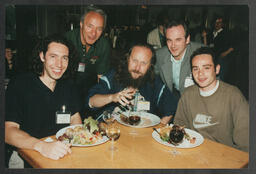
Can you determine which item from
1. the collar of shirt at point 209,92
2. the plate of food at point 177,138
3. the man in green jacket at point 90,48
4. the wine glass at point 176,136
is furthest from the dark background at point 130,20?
the wine glass at point 176,136

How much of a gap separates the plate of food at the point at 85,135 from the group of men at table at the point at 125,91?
0.14 m

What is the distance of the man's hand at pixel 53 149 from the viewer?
1.48m

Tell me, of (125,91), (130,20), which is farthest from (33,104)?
(130,20)

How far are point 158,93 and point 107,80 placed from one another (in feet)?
2.27

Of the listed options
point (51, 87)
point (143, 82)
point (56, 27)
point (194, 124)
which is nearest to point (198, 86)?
point (194, 124)

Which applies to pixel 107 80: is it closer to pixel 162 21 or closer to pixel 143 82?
pixel 143 82

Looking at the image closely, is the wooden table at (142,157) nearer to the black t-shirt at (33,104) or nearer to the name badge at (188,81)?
the black t-shirt at (33,104)

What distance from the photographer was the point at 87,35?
127 inches

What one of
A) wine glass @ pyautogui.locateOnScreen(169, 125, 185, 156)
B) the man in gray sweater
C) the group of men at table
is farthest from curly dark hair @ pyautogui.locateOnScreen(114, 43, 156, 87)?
wine glass @ pyautogui.locateOnScreen(169, 125, 185, 156)

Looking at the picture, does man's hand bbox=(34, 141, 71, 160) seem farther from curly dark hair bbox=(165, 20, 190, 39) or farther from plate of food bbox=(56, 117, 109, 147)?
curly dark hair bbox=(165, 20, 190, 39)

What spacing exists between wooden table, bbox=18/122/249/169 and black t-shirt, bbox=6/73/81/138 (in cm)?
48

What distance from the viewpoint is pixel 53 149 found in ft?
4.90

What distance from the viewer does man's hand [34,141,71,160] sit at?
148cm

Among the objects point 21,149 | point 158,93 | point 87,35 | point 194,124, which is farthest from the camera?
point 87,35
